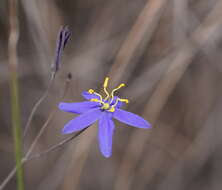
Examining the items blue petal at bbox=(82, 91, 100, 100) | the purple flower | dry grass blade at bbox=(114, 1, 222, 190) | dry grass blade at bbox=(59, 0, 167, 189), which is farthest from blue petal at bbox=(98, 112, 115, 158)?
dry grass blade at bbox=(114, 1, 222, 190)

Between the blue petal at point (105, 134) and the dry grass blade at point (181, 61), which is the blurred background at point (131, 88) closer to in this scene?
the dry grass blade at point (181, 61)

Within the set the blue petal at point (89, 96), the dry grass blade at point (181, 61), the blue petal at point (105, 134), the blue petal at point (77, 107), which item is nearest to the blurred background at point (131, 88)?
the dry grass blade at point (181, 61)

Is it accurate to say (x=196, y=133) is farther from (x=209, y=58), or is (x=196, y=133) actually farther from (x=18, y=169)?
(x=18, y=169)

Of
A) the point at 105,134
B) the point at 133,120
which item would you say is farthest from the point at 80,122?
the point at 133,120

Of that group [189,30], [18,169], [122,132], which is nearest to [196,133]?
[122,132]

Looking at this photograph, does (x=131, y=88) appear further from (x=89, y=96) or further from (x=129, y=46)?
(x=89, y=96)

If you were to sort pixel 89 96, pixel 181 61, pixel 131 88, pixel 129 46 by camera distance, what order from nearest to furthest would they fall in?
pixel 89 96 < pixel 129 46 < pixel 181 61 < pixel 131 88

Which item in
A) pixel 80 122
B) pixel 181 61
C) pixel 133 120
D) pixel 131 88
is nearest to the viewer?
pixel 80 122
